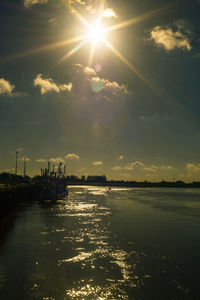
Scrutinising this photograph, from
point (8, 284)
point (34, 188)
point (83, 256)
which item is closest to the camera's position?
point (8, 284)

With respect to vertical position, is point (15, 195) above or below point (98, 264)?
above

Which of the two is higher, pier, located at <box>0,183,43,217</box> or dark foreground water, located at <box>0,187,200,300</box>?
pier, located at <box>0,183,43,217</box>

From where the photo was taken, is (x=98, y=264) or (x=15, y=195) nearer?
(x=98, y=264)

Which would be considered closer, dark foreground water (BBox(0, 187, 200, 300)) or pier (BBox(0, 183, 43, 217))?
dark foreground water (BBox(0, 187, 200, 300))

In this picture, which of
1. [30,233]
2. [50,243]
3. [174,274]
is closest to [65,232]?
[30,233]

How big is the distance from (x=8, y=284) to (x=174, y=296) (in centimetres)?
1126

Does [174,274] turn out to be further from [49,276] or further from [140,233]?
[140,233]

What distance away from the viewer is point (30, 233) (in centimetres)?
4288

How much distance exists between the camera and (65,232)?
4422cm

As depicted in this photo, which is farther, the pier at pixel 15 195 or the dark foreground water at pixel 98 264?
the pier at pixel 15 195

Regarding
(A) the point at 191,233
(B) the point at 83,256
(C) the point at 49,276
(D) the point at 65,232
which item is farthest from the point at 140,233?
(C) the point at 49,276

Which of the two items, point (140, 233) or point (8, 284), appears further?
point (140, 233)

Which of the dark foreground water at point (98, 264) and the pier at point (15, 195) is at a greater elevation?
the pier at point (15, 195)

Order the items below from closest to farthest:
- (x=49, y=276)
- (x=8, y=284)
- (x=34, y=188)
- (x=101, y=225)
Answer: (x=8, y=284)
(x=49, y=276)
(x=101, y=225)
(x=34, y=188)
